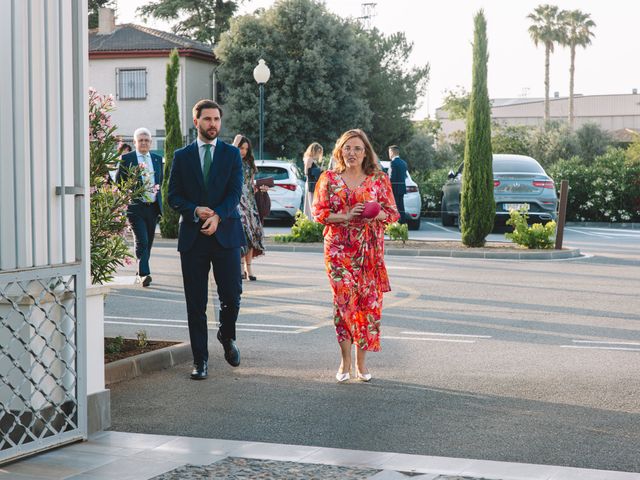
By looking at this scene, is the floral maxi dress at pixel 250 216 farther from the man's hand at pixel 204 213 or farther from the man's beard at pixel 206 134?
the man's hand at pixel 204 213

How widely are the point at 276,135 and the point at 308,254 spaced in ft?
82.0

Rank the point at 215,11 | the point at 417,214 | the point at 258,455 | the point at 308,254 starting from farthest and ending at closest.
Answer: the point at 215,11 → the point at 417,214 → the point at 308,254 → the point at 258,455

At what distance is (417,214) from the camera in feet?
85.3

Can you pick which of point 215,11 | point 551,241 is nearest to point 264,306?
point 551,241

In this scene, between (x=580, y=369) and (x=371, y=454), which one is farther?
(x=580, y=369)

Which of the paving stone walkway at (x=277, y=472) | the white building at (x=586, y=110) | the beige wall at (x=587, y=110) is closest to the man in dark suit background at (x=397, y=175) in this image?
the paving stone walkway at (x=277, y=472)

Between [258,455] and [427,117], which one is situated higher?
[427,117]

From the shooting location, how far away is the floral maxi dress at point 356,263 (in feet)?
25.7

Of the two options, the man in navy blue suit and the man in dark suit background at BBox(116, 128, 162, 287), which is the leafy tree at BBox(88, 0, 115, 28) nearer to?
the man in dark suit background at BBox(116, 128, 162, 287)

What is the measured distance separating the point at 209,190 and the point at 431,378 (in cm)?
219

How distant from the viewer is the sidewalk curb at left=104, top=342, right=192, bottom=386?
7859 mm

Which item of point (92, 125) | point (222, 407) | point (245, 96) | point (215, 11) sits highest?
point (215, 11)

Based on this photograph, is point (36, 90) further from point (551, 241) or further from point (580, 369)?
point (551, 241)

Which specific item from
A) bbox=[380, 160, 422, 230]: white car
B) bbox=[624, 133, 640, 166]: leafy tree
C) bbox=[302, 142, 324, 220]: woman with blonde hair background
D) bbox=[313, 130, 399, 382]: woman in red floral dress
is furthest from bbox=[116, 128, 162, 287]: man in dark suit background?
bbox=[624, 133, 640, 166]: leafy tree
